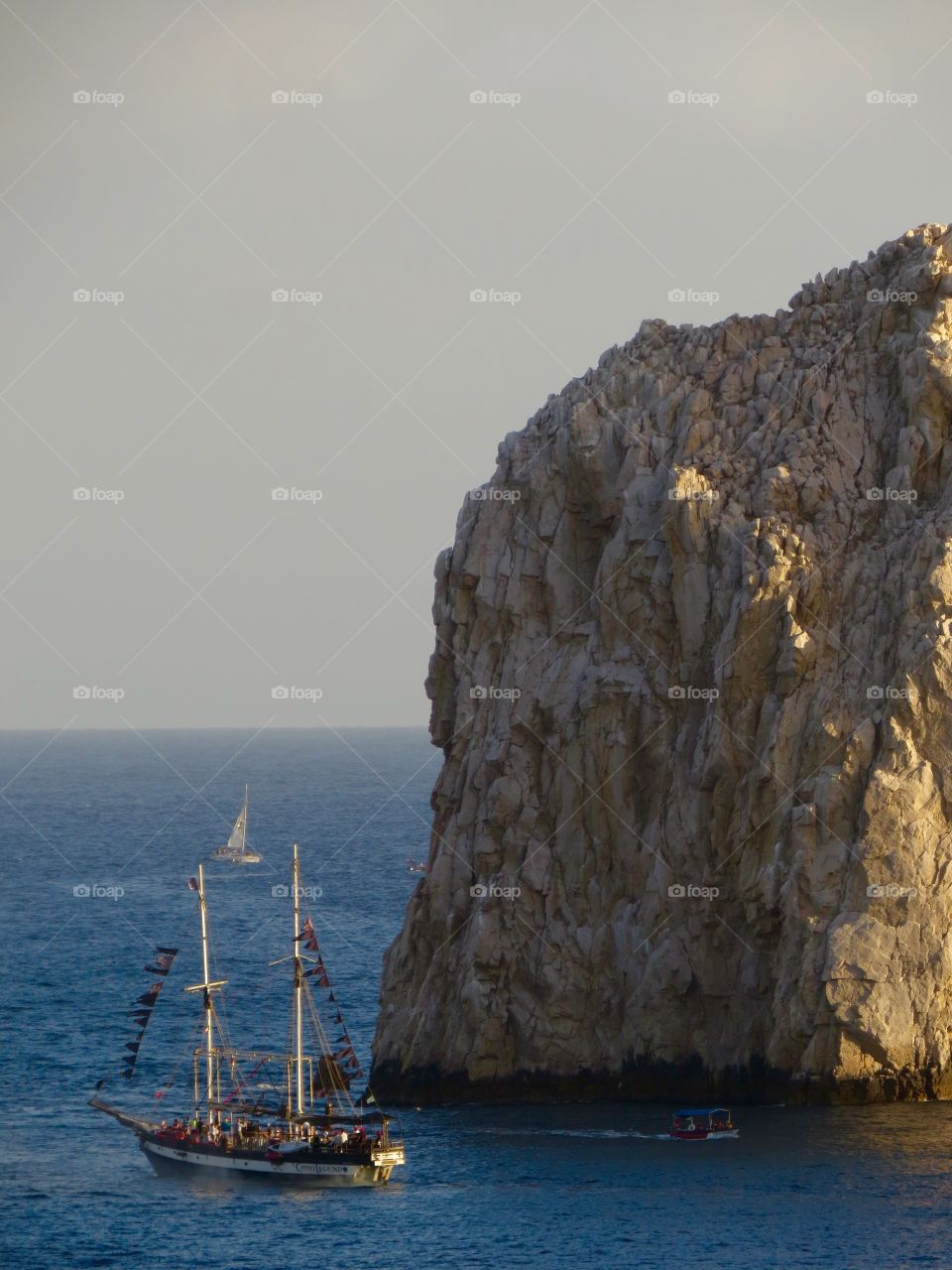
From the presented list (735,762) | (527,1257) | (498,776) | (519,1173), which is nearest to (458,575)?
(498,776)

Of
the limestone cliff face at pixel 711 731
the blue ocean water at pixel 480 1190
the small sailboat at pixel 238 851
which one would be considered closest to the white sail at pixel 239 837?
the small sailboat at pixel 238 851

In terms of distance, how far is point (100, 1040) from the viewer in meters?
98.7

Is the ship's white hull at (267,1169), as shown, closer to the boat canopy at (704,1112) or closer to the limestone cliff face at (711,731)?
the limestone cliff face at (711,731)

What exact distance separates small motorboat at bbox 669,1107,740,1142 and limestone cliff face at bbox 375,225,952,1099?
11.4 ft

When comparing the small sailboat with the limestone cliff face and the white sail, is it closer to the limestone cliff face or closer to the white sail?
the white sail

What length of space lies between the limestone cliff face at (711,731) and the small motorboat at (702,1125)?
3.47 m

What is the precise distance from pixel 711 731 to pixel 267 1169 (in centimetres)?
2285

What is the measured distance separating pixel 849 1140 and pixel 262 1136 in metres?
21.1

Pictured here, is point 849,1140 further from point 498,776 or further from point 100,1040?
point 100,1040

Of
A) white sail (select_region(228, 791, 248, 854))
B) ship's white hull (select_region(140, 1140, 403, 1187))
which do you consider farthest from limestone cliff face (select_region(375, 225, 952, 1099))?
white sail (select_region(228, 791, 248, 854))

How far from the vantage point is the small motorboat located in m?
76.6

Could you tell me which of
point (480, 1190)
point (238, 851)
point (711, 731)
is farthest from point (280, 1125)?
point (238, 851)

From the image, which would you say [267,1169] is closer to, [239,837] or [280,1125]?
[280,1125]

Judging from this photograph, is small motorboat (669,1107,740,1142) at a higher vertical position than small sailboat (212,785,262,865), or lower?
lower
